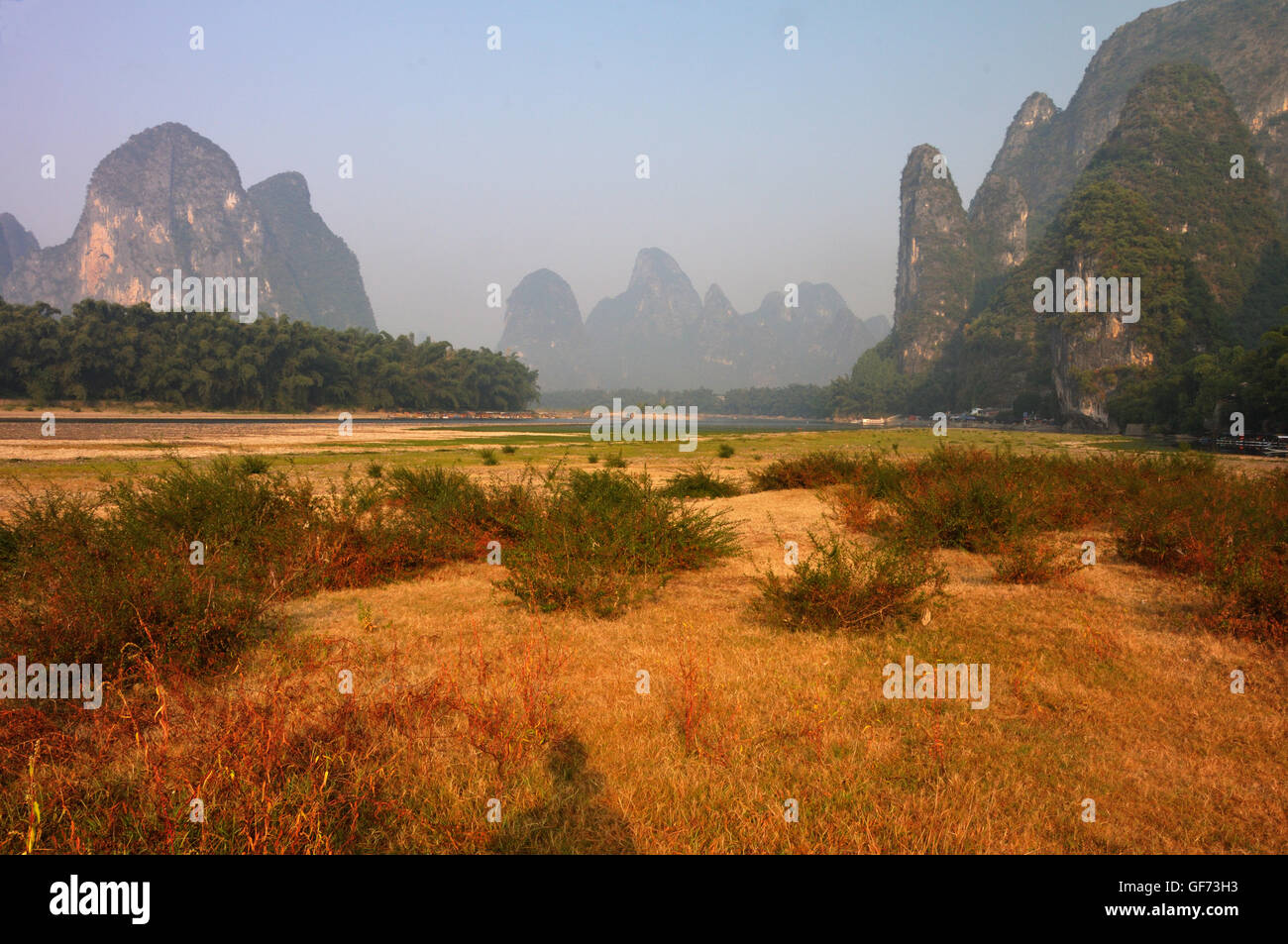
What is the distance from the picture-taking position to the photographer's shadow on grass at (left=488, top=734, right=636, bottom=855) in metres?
3.60

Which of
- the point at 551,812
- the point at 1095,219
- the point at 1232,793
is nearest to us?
the point at 551,812

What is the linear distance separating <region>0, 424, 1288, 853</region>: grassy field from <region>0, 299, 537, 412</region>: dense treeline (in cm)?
9329

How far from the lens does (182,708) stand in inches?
196

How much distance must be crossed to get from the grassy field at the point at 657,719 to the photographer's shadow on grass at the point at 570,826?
20mm

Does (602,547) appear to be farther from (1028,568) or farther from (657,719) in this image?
(1028,568)

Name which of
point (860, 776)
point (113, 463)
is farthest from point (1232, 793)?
point (113, 463)

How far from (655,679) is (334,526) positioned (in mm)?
6518

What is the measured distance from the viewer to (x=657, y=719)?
205 inches

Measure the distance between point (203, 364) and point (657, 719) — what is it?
103 meters

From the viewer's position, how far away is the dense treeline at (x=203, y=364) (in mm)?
76500

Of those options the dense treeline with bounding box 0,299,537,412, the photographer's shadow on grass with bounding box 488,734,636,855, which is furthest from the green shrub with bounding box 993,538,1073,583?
the dense treeline with bounding box 0,299,537,412

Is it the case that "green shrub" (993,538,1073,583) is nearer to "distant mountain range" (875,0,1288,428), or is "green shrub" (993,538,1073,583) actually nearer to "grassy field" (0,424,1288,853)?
"grassy field" (0,424,1288,853)

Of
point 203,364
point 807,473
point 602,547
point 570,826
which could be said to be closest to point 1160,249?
point 807,473

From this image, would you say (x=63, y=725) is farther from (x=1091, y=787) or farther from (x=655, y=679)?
(x=1091, y=787)
